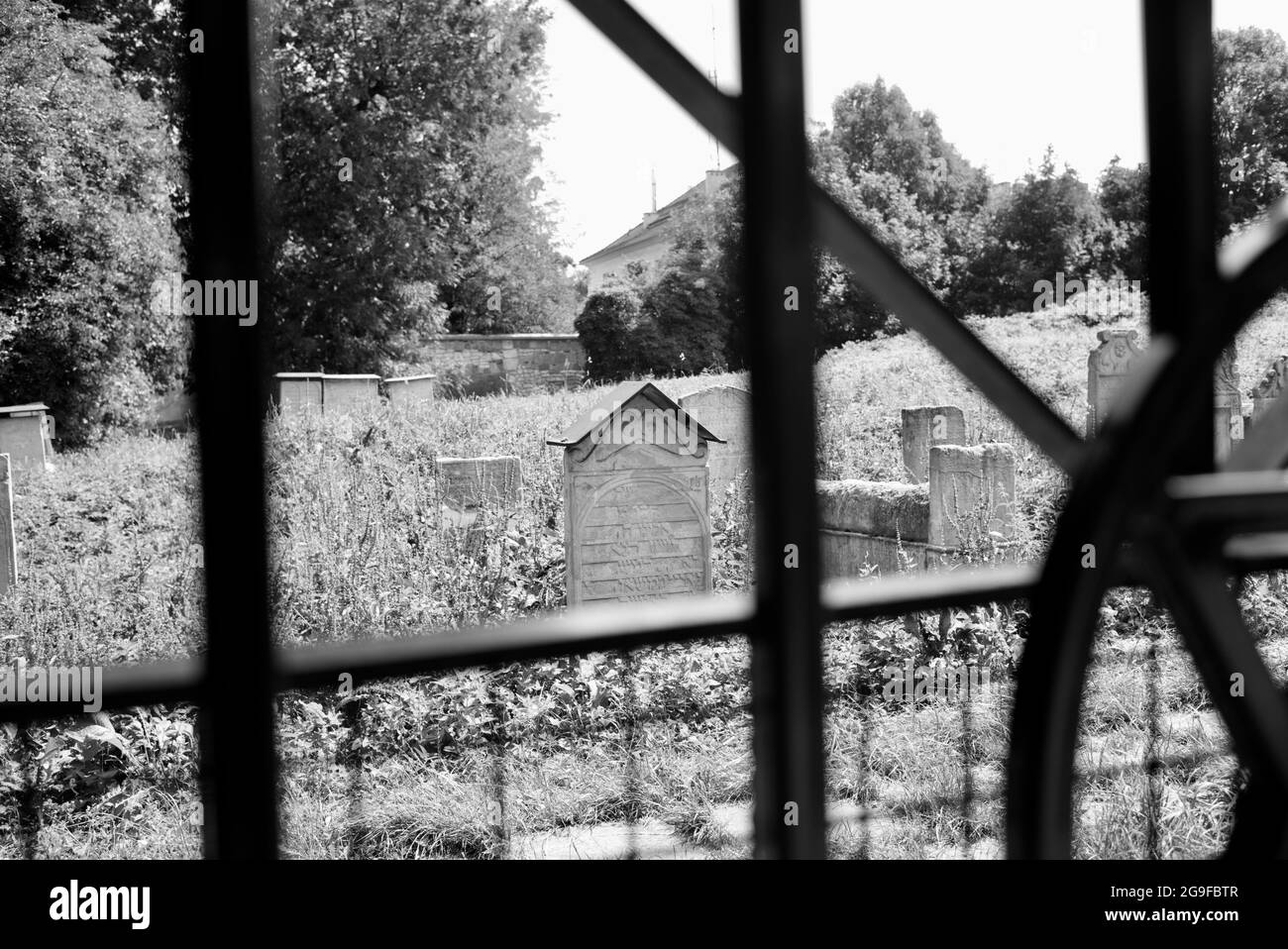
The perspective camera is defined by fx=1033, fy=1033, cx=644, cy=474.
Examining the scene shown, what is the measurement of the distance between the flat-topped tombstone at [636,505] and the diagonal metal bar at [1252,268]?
2.74m

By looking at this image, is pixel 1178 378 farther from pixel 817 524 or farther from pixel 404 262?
pixel 404 262

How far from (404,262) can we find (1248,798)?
4877 millimetres

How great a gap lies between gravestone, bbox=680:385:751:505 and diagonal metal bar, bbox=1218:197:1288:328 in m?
3.58

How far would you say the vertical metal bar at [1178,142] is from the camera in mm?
961

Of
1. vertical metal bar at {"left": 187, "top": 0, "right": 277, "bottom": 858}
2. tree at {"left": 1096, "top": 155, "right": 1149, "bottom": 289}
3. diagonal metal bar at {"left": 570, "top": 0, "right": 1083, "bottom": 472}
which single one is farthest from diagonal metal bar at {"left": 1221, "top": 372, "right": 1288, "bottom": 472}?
tree at {"left": 1096, "top": 155, "right": 1149, "bottom": 289}

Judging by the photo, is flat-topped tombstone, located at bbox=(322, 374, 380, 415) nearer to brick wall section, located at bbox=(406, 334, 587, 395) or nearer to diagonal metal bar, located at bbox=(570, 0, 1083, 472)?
brick wall section, located at bbox=(406, 334, 587, 395)

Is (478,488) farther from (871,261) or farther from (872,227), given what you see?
(871,261)

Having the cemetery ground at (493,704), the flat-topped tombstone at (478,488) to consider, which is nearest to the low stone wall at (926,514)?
the cemetery ground at (493,704)

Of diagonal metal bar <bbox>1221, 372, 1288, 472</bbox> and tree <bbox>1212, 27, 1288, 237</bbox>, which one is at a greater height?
tree <bbox>1212, 27, 1288, 237</bbox>

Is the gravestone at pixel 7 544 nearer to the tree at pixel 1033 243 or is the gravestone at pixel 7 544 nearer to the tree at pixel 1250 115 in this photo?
the tree at pixel 1033 243

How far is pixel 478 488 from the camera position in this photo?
161 inches

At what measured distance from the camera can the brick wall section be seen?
4551mm
